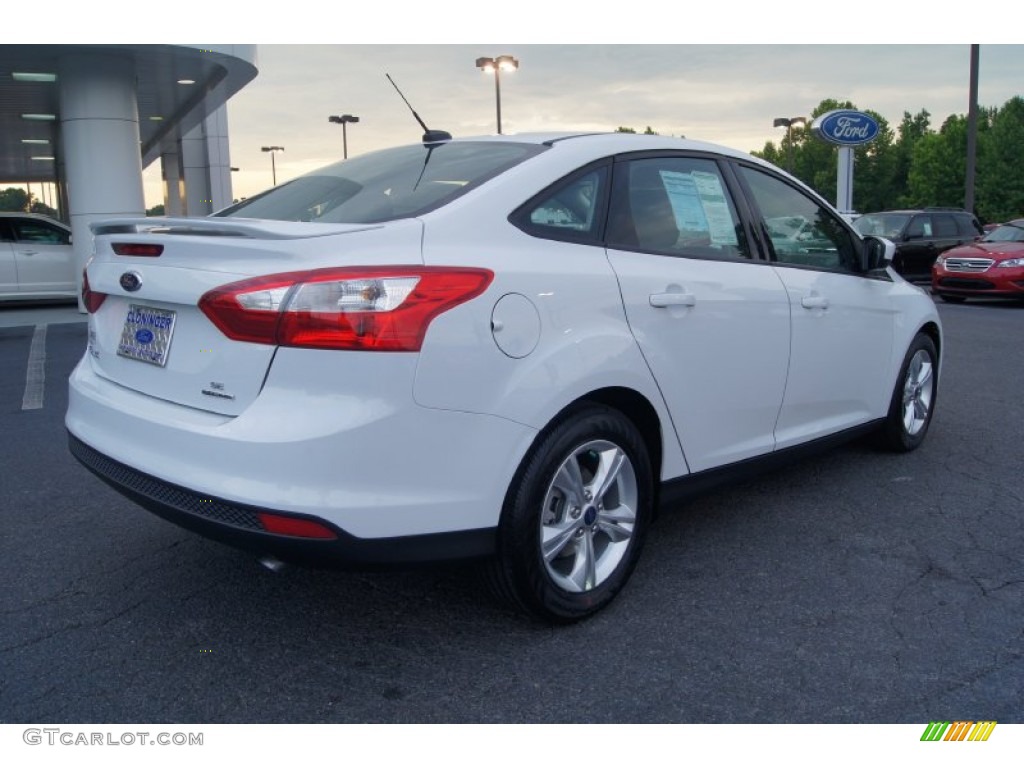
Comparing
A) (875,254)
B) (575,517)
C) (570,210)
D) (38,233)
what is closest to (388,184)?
(570,210)

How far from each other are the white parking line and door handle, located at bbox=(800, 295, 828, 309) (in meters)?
5.31

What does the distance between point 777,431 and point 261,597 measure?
7.05 ft

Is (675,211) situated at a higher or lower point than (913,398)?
higher

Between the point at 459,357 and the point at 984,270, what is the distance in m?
14.1

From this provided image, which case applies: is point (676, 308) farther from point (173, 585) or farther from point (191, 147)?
point (191, 147)

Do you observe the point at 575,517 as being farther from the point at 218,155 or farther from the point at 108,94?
the point at 218,155

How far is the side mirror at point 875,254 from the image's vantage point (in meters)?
4.54

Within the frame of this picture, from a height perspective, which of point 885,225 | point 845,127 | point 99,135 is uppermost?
point 845,127

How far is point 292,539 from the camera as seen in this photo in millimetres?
2469

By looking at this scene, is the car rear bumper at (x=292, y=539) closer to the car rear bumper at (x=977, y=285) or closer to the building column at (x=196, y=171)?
the car rear bumper at (x=977, y=285)

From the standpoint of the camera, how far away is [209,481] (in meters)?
2.53

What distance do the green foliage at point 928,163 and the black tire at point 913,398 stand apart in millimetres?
42699

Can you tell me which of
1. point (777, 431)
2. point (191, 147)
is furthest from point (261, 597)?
point (191, 147)
